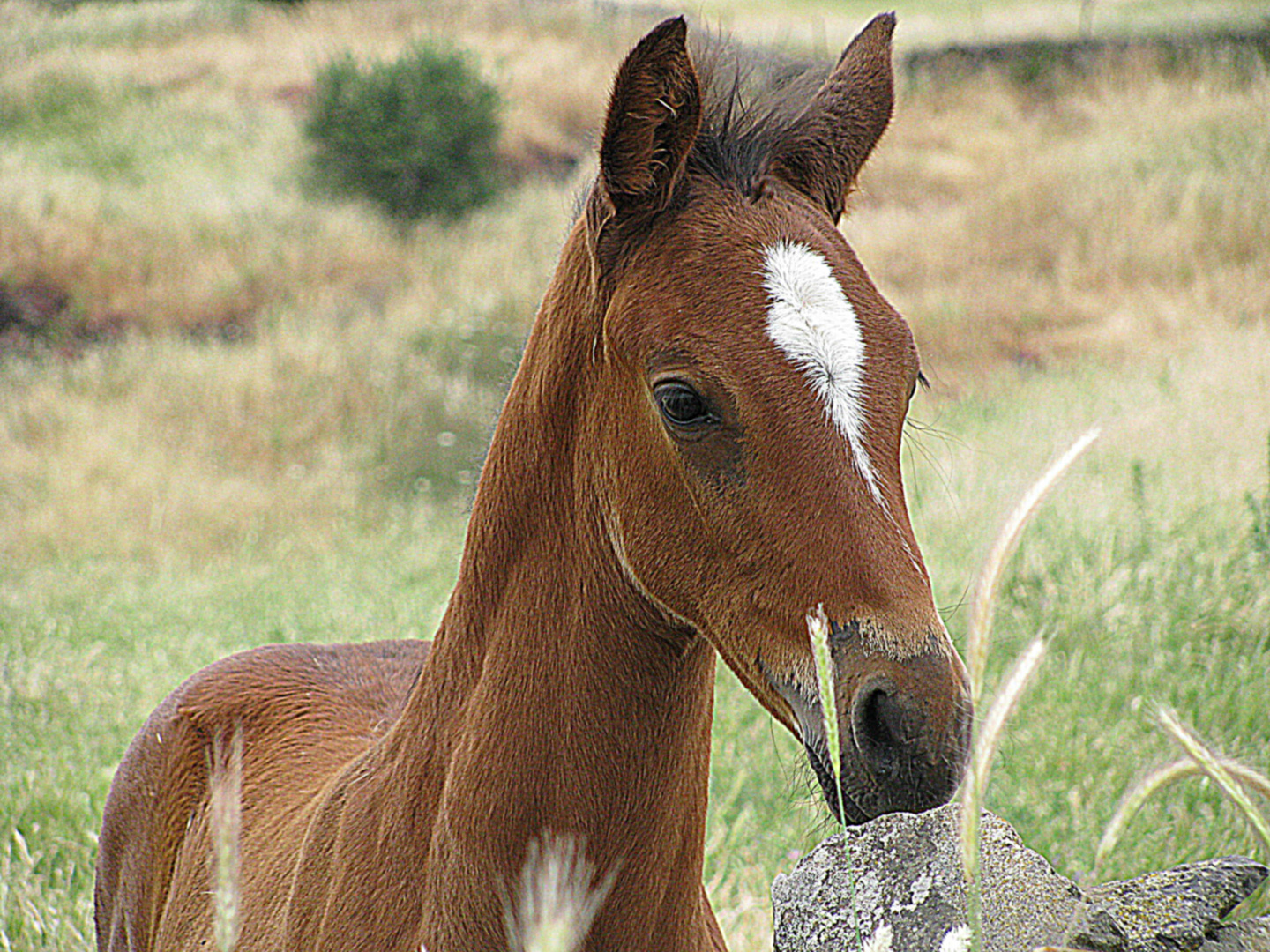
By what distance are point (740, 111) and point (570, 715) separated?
1.03 metres

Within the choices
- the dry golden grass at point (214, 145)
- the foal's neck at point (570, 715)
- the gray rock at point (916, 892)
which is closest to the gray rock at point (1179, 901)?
the gray rock at point (916, 892)

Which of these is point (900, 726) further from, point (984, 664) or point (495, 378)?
point (495, 378)

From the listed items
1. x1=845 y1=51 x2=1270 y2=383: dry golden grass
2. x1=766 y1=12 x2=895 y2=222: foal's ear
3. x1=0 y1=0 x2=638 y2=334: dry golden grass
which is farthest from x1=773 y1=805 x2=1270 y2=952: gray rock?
x1=0 y1=0 x2=638 y2=334: dry golden grass

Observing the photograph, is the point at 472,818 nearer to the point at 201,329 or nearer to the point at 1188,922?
the point at 1188,922

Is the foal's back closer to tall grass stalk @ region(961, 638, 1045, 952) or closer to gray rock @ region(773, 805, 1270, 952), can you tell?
gray rock @ region(773, 805, 1270, 952)

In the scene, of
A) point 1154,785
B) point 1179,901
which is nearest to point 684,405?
point 1154,785

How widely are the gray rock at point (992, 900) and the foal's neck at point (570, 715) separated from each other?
0.47 metres

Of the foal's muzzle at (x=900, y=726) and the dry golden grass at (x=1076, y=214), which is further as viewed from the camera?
the dry golden grass at (x=1076, y=214)

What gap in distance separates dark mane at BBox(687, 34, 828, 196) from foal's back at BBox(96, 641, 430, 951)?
1.55 metres

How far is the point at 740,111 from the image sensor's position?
6.45ft

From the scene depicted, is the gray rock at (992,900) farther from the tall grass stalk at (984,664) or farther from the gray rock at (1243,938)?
the tall grass stalk at (984,664)

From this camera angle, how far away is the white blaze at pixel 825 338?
1.62m

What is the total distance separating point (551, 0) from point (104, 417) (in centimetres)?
1721

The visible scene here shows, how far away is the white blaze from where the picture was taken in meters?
1.62
